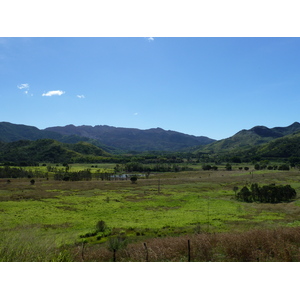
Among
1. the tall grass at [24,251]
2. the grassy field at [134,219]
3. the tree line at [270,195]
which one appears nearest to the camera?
the tall grass at [24,251]

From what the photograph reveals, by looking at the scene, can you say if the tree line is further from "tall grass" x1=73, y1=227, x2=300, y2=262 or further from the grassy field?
"tall grass" x1=73, y1=227, x2=300, y2=262

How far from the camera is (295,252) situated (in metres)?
12.0

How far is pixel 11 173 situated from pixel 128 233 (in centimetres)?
11831

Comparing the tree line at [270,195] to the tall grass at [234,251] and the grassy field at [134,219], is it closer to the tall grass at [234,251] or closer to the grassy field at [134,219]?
the grassy field at [134,219]

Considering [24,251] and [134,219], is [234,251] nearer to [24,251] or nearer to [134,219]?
[24,251]

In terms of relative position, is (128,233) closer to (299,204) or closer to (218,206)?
(218,206)

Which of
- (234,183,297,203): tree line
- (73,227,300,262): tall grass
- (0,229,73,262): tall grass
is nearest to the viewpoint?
(0,229,73,262): tall grass

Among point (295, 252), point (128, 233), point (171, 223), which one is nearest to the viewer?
point (295, 252)

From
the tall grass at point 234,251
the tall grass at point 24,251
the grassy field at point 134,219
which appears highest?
the tall grass at point 24,251

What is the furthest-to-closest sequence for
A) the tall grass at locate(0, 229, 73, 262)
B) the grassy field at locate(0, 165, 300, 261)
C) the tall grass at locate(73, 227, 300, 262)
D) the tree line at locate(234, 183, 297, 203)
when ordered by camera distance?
the tree line at locate(234, 183, 297, 203) → the grassy field at locate(0, 165, 300, 261) → the tall grass at locate(73, 227, 300, 262) → the tall grass at locate(0, 229, 73, 262)

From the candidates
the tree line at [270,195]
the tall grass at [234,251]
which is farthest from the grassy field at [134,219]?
the tree line at [270,195]

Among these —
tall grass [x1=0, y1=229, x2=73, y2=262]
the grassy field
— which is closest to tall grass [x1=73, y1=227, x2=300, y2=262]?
the grassy field

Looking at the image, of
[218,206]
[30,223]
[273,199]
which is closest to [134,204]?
[218,206]

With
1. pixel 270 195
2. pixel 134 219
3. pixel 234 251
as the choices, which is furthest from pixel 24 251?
pixel 270 195
